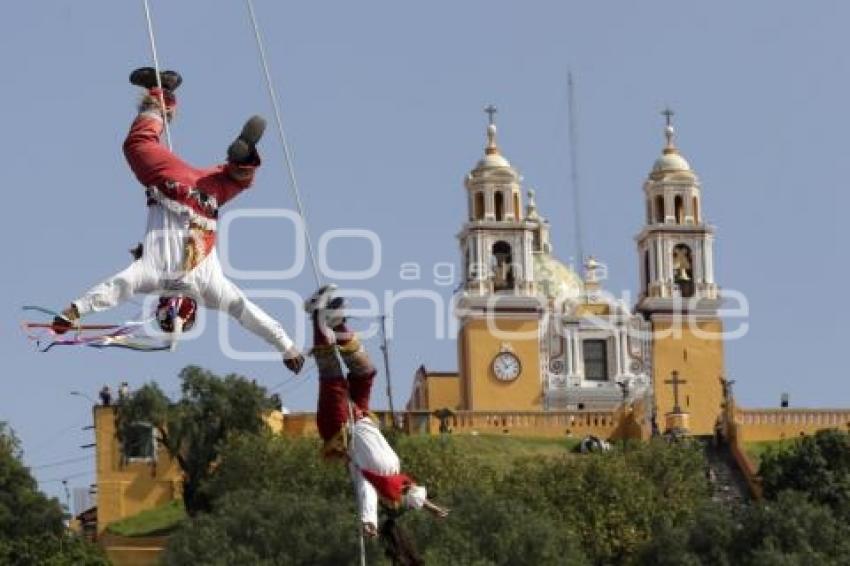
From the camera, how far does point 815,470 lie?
264 ft

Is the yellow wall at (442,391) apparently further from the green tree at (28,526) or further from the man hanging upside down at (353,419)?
the man hanging upside down at (353,419)

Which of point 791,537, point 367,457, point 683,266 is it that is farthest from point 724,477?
point 367,457

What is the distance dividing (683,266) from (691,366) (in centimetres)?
549

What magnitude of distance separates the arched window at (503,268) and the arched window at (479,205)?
1.35m

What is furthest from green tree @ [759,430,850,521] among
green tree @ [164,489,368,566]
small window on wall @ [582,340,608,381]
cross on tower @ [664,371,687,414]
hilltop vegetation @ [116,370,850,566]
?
small window on wall @ [582,340,608,381]

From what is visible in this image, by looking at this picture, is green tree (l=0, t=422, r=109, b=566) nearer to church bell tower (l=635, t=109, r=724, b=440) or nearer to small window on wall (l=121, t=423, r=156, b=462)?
small window on wall (l=121, t=423, r=156, b=462)

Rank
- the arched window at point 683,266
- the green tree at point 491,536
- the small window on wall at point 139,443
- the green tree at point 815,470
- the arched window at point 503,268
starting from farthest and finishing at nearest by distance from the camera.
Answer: the arched window at point 683,266 → the arched window at point 503,268 → the small window on wall at point 139,443 → the green tree at point 815,470 → the green tree at point 491,536

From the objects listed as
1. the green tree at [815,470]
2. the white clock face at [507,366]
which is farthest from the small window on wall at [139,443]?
the white clock face at [507,366]

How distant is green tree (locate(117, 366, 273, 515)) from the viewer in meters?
86.2

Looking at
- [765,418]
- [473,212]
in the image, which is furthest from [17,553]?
[473,212]

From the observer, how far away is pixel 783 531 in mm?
68938

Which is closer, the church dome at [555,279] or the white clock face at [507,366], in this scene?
the white clock face at [507,366]

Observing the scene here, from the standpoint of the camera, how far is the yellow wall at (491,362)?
107 metres

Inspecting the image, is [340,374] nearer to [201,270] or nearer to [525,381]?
[201,270]
